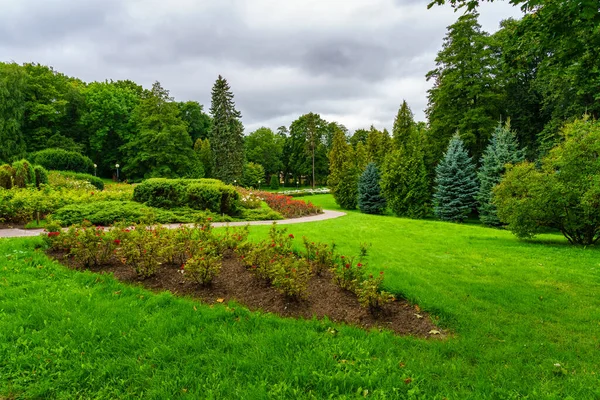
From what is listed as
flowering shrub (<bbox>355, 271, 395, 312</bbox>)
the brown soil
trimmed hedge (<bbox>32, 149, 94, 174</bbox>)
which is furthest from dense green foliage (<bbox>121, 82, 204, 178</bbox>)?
flowering shrub (<bbox>355, 271, 395, 312</bbox>)

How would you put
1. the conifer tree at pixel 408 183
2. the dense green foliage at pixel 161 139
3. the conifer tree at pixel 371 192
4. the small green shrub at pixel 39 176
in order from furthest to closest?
the dense green foliage at pixel 161 139 < the conifer tree at pixel 371 192 < the conifer tree at pixel 408 183 < the small green shrub at pixel 39 176

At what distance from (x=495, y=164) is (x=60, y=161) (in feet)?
98.9

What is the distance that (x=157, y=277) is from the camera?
4.52 m

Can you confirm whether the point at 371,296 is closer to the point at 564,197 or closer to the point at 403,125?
the point at 564,197

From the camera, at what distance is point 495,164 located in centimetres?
1736

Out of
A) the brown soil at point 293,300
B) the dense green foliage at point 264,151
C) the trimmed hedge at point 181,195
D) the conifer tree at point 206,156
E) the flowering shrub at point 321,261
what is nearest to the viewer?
the brown soil at point 293,300

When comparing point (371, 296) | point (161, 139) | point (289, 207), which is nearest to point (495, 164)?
point (289, 207)

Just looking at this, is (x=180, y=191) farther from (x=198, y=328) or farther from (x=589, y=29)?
(x=589, y=29)

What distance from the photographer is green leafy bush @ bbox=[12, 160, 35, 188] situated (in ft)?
39.0

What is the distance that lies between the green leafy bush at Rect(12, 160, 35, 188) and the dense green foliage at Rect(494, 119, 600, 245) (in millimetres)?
17294

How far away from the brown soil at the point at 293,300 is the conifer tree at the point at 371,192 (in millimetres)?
18781

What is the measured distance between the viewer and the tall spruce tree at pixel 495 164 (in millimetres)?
16781

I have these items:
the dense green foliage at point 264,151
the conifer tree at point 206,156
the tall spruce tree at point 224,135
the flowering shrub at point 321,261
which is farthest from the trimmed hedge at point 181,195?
the dense green foliage at point 264,151

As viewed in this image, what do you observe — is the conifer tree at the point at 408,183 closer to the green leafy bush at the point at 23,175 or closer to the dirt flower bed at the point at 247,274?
the dirt flower bed at the point at 247,274
